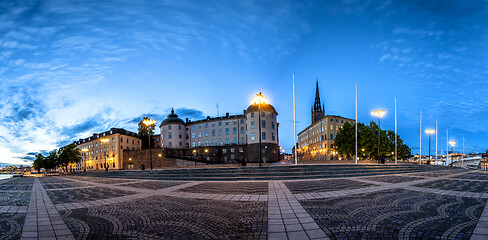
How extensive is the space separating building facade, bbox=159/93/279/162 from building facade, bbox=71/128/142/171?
59.8 feet

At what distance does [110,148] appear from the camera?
2621 inches

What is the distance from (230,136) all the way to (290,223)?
49.9 m

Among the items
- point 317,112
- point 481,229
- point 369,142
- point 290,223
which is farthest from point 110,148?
point 317,112

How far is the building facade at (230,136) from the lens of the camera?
1853 inches

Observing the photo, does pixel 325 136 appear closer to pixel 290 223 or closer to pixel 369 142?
pixel 369 142

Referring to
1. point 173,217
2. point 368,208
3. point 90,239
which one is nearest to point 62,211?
point 90,239

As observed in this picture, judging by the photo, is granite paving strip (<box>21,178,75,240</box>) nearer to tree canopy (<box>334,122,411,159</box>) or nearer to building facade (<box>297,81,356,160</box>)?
tree canopy (<box>334,122,411,159</box>)

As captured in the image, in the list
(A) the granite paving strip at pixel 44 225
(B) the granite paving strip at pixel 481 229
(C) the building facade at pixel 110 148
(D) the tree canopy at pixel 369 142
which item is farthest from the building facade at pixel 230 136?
(A) the granite paving strip at pixel 44 225

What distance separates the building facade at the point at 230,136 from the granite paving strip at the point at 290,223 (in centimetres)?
3738

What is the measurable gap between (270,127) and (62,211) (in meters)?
42.3

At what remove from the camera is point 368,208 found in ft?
24.2

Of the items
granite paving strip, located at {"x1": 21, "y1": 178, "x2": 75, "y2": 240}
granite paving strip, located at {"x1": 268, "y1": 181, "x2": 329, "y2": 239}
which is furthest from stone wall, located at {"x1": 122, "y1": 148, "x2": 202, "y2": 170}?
granite paving strip, located at {"x1": 268, "y1": 181, "x2": 329, "y2": 239}

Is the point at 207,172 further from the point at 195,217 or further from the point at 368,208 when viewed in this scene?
the point at 368,208

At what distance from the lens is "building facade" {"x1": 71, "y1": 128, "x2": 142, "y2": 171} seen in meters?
64.8
